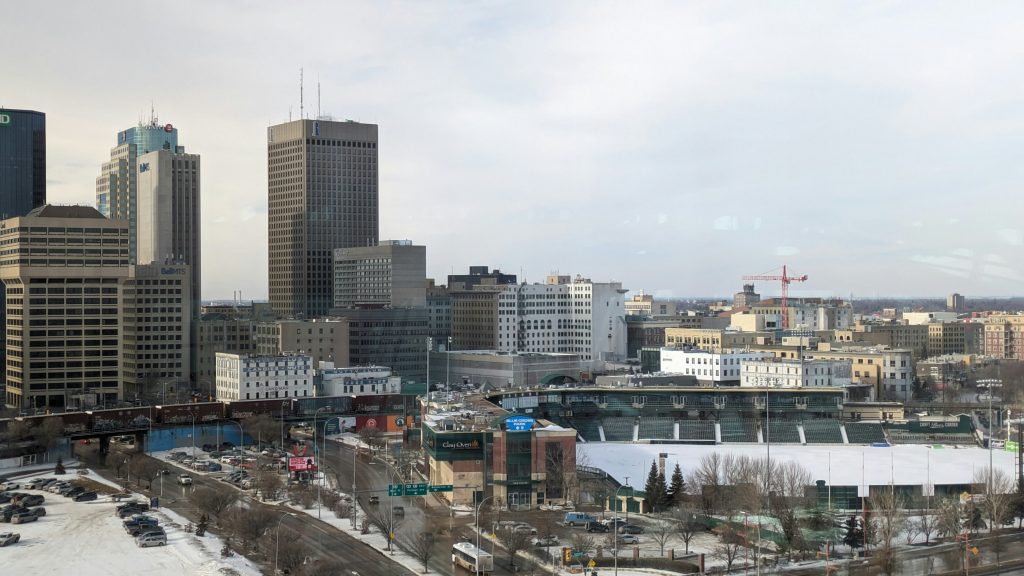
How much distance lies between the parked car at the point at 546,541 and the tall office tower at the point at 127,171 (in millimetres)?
84060

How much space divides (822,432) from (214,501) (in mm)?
28537

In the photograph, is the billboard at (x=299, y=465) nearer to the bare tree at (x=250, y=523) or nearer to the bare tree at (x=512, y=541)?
A: the bare tree at (x=250, y=523)

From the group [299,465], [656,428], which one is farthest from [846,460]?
[299,465]

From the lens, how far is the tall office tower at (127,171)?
114625 mm

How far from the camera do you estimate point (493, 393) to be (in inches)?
2199

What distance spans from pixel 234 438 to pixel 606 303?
43.8 metres

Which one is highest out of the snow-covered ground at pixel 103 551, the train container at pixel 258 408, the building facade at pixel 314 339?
the building facade at pixel 314 339

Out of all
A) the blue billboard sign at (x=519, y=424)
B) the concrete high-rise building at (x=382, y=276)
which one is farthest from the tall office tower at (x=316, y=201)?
the blue billboard sign at (x=519, y=424)

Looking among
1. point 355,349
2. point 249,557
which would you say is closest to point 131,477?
point 249,557

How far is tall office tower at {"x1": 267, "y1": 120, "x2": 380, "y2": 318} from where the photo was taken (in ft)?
351

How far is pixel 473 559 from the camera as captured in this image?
28828 mm

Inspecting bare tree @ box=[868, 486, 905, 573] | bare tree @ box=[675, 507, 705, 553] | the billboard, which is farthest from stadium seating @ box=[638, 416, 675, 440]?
bare tree @ box=[675, 507, 705, 553]

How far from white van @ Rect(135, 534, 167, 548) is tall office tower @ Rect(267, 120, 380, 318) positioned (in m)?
74.3

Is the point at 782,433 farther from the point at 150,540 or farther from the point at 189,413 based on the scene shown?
the point at 150,540
